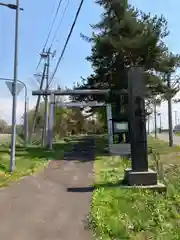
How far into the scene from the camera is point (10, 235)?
19.7ft

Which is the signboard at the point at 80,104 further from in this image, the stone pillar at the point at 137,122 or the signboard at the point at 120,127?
the stone pillar at the point at 137,122

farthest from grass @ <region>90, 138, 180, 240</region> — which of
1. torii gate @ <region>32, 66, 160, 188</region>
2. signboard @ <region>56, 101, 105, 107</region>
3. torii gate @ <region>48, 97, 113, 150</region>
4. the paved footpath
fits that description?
signboard @ <region>56, 101, 105, 107</region>

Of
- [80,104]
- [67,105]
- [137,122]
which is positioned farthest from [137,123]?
[80,104]

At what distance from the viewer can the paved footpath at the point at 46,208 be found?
20.1 feet

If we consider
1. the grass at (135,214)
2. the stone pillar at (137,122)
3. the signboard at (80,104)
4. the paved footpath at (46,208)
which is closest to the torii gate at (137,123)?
the stone pillar at (137,122)

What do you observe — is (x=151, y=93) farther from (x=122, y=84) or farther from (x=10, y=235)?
(x=10, y=235)

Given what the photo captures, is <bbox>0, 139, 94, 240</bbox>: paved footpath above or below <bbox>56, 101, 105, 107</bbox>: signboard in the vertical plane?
below

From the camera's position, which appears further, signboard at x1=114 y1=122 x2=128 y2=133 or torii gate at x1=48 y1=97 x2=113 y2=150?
torii gate at x1=48 y1=97 x2=113 y2=150

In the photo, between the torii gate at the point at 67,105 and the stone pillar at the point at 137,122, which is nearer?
the stone pillar at the point at 137,122

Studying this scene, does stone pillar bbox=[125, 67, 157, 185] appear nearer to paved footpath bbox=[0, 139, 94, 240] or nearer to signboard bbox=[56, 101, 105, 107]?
paved footpath bbox=[0, 139, 94, 240]

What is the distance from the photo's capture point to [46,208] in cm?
784

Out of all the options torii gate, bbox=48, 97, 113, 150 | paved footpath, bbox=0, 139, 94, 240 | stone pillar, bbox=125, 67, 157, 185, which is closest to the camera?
paved footpath, bbox=0, 139, 94, 240

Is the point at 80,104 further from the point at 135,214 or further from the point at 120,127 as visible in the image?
the point at 135,214

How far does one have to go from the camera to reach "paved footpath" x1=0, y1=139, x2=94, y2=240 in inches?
242
